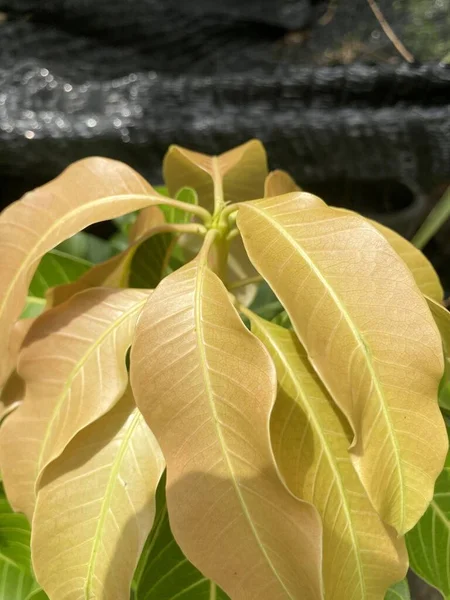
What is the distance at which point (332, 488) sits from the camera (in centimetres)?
47

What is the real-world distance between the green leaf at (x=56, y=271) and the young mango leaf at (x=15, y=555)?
0.30m

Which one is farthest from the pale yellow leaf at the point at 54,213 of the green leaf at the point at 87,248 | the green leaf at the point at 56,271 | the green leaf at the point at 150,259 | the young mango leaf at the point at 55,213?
the green leaf at the point at 87,248

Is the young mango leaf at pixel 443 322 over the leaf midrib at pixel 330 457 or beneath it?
over

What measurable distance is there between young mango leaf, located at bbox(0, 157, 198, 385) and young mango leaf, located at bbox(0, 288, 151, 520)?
0.12 ft

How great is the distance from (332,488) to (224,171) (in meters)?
0.41

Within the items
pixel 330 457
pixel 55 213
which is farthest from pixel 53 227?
pixel 330 457

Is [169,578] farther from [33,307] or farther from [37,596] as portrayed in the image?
[33,307]

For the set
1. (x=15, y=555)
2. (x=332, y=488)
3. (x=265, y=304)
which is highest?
(x=332, y=488)

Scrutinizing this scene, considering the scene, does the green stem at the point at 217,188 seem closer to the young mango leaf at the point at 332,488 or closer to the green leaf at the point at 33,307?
the young mango leaf at the point at 332,488

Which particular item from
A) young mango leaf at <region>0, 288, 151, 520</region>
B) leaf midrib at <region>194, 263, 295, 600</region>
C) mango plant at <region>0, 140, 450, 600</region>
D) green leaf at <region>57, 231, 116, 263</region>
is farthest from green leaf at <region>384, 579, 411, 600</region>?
green leaf at <region>57, 231, 116, 263</region>

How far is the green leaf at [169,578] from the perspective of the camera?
541 mm

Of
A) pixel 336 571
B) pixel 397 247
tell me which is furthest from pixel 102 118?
pixel 336 571

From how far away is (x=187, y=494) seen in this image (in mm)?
402

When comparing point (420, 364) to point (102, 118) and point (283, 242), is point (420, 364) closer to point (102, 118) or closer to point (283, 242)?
point (283, 242)
